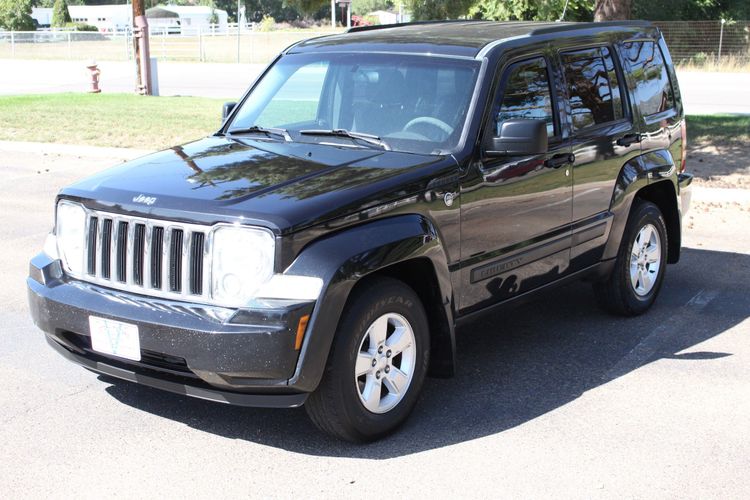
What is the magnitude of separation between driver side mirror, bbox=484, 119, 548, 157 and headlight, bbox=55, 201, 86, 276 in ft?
7.18

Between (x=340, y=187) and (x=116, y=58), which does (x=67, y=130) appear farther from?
(x=116, y=58)

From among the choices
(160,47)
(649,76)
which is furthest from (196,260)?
(160,47)

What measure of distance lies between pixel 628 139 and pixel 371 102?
1.92 m

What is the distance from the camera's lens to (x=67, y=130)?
17.3 meters

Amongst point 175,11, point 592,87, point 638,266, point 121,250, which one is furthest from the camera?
point 175,11

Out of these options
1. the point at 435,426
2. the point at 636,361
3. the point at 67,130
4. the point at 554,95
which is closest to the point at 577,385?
the point at 636,361

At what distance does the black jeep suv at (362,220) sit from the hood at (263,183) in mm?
15

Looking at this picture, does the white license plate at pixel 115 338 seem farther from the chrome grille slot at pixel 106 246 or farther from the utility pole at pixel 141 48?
the utility pole at pixel 141 48

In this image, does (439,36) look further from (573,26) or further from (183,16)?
(183,16)

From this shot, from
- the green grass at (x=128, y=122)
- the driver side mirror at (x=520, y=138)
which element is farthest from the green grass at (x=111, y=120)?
the driver side mirror at (x=520, y=138)

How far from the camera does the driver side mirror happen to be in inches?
203

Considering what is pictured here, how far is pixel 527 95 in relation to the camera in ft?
18.8

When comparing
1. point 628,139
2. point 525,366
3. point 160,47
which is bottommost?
point 525,366

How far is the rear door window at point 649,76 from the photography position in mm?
6770
